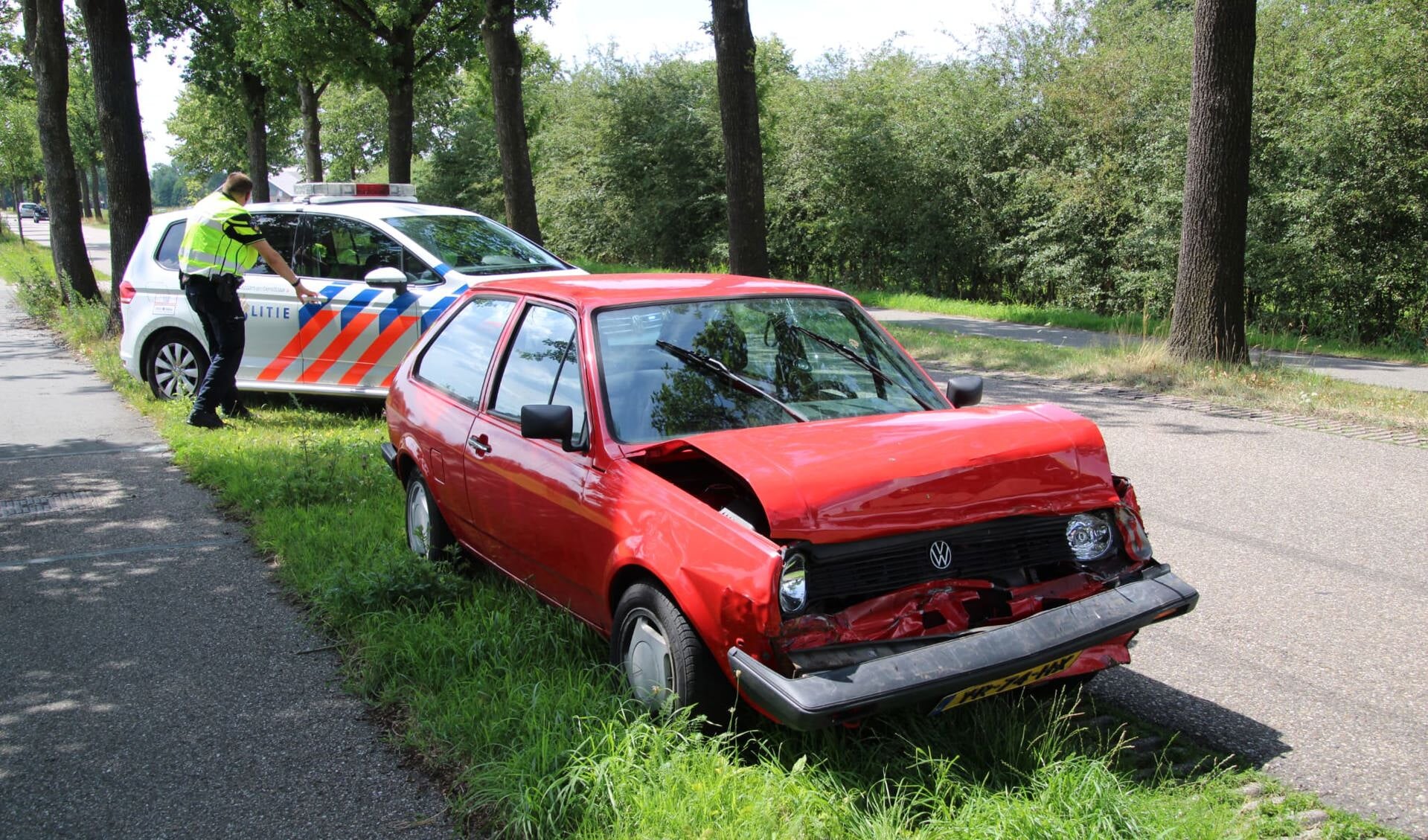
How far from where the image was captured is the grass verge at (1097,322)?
15.6 m

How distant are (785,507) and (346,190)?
9175mm

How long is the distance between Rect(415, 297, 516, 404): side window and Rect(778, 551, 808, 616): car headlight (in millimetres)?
2256

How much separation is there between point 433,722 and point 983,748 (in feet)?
6.13

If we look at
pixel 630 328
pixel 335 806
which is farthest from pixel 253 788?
pixel 630 328

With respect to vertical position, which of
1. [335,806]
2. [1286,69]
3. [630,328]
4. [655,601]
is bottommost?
[335,806]

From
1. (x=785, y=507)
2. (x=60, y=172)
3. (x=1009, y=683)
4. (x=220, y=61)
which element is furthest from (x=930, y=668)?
(x=220, y=61)

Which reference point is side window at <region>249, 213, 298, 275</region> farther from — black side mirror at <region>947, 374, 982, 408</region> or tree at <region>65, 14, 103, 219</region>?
tree at <region>65, 14, 103, 219</region>

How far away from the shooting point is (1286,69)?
1697cm

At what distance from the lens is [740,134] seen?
13.8 metres

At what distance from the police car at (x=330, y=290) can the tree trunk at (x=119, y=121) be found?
4331 millimetres

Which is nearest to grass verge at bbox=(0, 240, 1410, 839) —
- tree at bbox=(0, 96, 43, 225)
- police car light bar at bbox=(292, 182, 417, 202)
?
police car light bar at bbox=(292, 182, 417, 202)

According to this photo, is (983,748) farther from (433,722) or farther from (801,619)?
(433,722)

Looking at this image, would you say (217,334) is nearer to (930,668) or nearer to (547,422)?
(547,422)

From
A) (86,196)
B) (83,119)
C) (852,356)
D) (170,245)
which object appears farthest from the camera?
(86,196)
